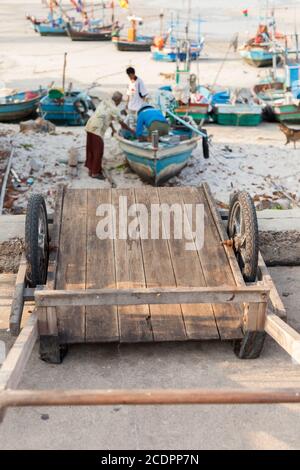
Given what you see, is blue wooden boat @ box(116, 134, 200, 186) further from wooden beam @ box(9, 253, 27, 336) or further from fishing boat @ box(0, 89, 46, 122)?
fishing boat @ box(0, 89, 46, 122)

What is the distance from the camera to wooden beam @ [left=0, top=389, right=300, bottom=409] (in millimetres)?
3008

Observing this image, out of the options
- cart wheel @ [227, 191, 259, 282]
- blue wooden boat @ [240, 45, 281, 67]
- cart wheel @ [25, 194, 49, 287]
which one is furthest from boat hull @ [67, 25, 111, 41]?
cart wheel @ [25, 194, 49, 287]

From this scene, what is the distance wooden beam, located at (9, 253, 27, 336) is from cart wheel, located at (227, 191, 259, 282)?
6.37ft

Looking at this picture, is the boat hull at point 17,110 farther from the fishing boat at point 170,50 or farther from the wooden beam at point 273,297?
the wooden beam at point 273,297

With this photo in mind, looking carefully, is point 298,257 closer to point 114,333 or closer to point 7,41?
point 114,333

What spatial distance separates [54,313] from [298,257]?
2934 millimetres

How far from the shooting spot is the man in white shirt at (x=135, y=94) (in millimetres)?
13977

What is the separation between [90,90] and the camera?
28.0 meters

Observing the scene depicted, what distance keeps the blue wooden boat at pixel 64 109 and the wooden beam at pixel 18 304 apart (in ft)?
57.4

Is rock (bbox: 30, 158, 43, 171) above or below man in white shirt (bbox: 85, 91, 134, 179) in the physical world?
below

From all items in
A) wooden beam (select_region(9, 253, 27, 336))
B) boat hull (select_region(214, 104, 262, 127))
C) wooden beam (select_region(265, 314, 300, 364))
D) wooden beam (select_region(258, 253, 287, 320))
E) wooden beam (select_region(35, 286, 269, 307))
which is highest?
wooden beam (select_region(35, 286, 269, 307))

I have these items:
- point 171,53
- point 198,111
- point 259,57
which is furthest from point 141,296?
point 171,53

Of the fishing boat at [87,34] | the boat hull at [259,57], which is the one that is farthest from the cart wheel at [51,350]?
the fishing boat at [87,34]
